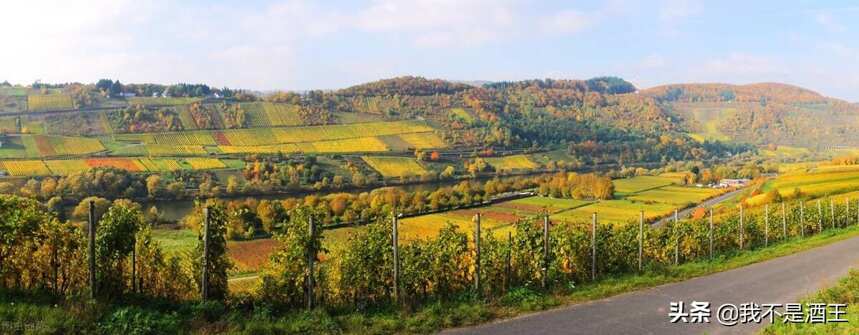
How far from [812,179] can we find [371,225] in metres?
68.1

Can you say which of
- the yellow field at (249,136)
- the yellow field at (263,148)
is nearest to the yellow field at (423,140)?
the yellow field at (263,148)

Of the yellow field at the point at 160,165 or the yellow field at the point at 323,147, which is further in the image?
the yellow field at the point at 323,147

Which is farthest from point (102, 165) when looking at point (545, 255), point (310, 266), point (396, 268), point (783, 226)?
point (545, 255)

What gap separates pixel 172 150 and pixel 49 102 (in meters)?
40.4

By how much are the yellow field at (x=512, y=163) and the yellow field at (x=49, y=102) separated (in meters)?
100

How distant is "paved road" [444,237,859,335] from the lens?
9.24 m

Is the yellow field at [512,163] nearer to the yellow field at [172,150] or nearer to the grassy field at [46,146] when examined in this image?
the yellow field at [172,150]

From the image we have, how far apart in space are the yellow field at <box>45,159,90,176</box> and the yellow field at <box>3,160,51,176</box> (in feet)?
3.17

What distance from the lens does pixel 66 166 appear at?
94500 millimetres

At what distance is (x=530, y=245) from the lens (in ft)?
40.3

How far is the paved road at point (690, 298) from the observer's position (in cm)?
924

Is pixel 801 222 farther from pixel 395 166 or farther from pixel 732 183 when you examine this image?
pixel 395 166

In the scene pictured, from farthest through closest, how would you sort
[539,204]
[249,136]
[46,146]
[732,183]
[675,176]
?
[249,136]
[675,176]
[732,183]
[46,146]
[539,204]

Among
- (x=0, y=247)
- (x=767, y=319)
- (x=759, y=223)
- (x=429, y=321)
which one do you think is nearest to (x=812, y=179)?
(x=759, y=223)
